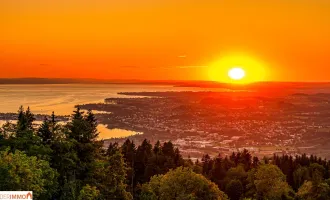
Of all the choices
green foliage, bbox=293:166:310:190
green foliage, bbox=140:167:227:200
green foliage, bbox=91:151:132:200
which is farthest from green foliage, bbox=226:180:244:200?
green foliage, bbox=91:151:132:200

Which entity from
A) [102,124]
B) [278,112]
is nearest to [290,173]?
[102,124]

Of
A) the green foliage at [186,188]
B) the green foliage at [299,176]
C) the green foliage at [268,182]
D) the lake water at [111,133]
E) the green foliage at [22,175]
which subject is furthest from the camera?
the lake water at [111,133]

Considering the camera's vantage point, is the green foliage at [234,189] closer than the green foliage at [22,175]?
No

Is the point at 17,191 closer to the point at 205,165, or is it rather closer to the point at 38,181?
the point at 38,181

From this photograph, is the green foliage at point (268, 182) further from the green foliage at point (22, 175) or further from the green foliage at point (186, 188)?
the green foliage at point (22, 175)

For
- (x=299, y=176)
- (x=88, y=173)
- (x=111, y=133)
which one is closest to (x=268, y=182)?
(x=299, y=176)

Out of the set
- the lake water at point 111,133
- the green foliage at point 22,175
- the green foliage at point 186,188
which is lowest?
the lake water at point 111,133

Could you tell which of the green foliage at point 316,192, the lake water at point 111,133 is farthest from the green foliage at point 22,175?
the lake water at point 111,133

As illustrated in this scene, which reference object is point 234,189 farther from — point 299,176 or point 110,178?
point 110,178

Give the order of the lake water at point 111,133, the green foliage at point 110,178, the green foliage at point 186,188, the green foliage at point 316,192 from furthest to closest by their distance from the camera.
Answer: the lake water at point 111,133
the green foliage at point 316,192
the green foliage at point 186,188
the green foliage at point 110,178

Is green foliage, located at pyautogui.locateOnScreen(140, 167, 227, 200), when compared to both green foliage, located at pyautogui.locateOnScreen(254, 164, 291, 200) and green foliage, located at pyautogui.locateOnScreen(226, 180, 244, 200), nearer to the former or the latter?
green foliage, located at pyautogui.locateOnScreen(254, 164, 291, 200)
